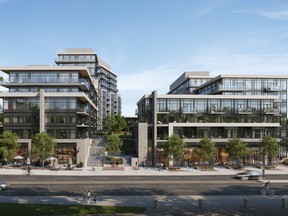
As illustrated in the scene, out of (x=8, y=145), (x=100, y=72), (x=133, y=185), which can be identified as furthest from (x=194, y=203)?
(x=100, y=72)

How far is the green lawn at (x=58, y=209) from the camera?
25031mm

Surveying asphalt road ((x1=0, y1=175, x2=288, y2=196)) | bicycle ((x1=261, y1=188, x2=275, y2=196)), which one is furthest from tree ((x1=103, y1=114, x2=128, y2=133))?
bicycle ((x1=261, y1=188, x2=275, y2=196))

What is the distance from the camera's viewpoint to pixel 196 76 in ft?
321

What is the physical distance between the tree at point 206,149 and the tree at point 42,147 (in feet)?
91.2

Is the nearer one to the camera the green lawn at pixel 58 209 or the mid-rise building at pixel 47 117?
the green lawn at pixel 58 209

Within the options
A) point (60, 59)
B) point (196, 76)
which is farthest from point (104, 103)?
point (196, 76)

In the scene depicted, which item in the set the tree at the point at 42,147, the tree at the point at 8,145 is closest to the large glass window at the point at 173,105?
the tree at the point at 42,147

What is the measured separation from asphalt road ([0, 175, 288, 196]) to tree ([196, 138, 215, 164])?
27.9 ft

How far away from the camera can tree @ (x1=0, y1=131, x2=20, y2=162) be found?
54.6 meters

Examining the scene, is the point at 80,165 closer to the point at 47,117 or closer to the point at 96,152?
the point at 96,152

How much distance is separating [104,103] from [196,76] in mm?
46946

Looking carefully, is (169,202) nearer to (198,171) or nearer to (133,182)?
(133,182)

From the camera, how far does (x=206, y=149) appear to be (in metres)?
56.3

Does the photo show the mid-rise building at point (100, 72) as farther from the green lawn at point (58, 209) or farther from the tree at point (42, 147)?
the green lawn at point (58, 209)
